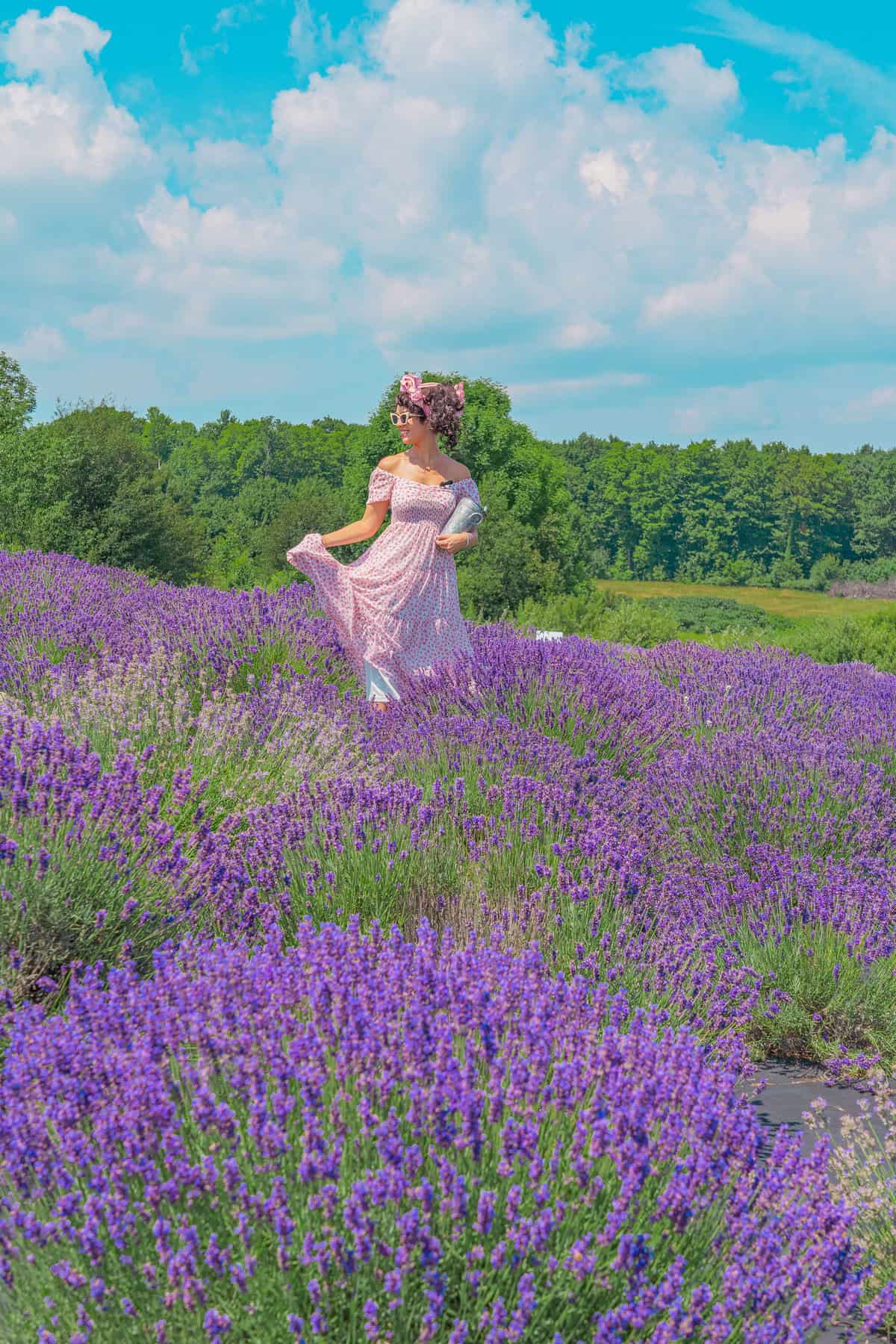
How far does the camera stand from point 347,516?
3762 centimetres

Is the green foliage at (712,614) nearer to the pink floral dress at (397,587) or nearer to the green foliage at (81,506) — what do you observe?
the green foliage at (81,506)

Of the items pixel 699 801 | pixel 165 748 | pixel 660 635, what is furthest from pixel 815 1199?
pixel 660 635

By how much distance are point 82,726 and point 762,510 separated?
77973mm

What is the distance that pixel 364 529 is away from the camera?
668 cm

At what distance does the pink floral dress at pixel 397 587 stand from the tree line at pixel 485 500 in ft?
39.8

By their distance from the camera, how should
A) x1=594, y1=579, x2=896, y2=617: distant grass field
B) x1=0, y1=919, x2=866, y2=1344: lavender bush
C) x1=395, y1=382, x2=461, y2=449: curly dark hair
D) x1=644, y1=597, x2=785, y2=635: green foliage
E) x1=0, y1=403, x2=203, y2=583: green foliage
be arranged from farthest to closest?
x1=594, y1=579, x2=896, y2=617: distant grass field
x1=644, y1=597, x2=785, y2=635: green foliage
x1=0, y1=403, x2=203, y2=583: green foliage
x1=395, y1=382, x2=461, y2=449: curly dark hair
x1=0, y1=919, x2=866, y2=1344: lavender bush

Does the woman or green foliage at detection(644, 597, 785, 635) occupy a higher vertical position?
the woman

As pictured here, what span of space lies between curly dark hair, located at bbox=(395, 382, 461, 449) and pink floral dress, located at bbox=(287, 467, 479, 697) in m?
0.35

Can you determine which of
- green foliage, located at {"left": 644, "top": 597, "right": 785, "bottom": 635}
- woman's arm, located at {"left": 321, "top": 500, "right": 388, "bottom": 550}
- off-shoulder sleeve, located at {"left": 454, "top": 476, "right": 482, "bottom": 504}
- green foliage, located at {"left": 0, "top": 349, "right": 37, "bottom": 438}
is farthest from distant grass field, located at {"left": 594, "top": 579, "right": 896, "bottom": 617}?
woman's arm, located at {"left": 321, "top": 500, "right": 388, "bottom": 550}

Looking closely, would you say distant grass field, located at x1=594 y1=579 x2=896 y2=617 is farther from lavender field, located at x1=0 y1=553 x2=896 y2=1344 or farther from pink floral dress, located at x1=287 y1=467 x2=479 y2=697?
lavender field, located at x1=0 y1=553 x2=896 y2=1344

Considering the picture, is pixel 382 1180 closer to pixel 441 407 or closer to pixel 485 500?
pixel 441 407

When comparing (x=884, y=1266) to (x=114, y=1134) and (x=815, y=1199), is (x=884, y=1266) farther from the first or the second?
(x=114, y=1134)

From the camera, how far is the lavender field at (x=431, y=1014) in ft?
5.59

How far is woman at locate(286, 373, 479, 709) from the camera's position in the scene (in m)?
6.58
